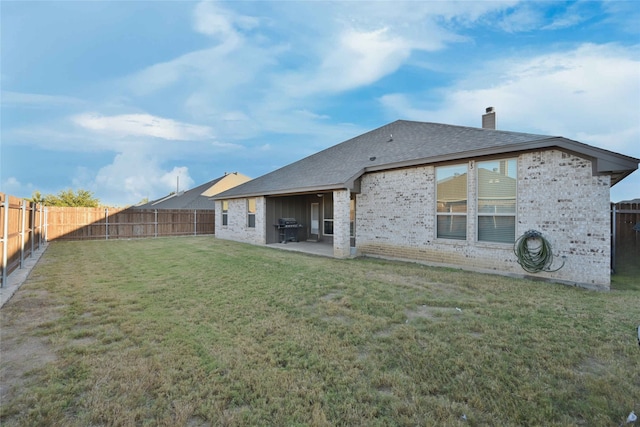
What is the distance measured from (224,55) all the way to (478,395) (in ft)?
47.8

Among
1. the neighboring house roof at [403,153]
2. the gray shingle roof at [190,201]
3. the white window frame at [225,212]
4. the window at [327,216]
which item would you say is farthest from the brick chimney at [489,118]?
the gray shingle roof at [190,201]

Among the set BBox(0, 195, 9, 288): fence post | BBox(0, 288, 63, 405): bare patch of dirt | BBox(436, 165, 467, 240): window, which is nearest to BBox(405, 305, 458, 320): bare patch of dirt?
BBox(436, 165, 467, 240): window

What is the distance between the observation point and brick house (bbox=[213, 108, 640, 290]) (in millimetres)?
5836

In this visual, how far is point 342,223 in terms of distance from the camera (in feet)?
31.0

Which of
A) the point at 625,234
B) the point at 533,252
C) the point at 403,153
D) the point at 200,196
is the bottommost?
the point at 533,252

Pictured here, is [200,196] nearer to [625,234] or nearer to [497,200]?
[497,200]

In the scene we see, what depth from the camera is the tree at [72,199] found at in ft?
106

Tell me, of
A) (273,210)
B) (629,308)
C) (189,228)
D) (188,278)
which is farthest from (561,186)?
(189,228)

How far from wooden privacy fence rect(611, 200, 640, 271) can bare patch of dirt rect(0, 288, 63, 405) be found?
12.8 metres

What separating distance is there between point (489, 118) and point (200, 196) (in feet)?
76.6

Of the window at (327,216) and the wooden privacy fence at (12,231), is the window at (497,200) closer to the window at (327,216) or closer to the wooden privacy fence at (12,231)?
the window at (327,216)

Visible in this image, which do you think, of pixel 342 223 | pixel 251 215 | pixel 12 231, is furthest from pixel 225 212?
pixel 12 231

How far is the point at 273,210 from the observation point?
1341 cm

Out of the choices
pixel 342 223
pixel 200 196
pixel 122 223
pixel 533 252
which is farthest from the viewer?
pixel 200 196
